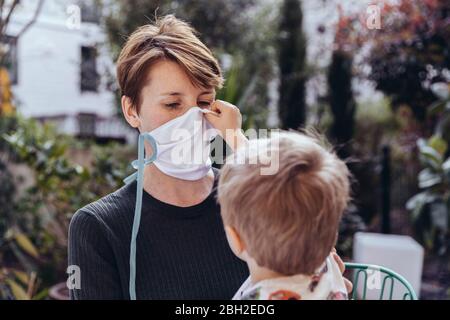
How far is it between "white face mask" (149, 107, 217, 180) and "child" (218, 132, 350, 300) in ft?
1.16

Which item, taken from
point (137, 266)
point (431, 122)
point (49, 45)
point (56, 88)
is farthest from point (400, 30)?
point (56, 88)

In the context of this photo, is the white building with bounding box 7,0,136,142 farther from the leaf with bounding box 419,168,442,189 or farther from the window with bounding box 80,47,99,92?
the leaf with bounding box 419,168,442,189

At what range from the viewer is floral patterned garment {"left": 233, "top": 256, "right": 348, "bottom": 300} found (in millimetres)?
993

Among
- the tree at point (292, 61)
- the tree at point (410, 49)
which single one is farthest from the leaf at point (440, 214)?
the tree at point (292, 61)

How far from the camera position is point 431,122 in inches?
248

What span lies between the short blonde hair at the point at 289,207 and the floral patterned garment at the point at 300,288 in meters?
0.02

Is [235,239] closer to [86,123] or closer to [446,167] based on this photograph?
[446,167]

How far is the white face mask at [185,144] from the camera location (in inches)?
53.6

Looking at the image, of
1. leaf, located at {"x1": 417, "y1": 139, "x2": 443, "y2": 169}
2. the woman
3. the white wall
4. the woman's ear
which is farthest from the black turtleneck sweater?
the white wall

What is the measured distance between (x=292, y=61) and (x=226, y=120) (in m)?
5.67

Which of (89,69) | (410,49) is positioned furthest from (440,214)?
(89,69)
